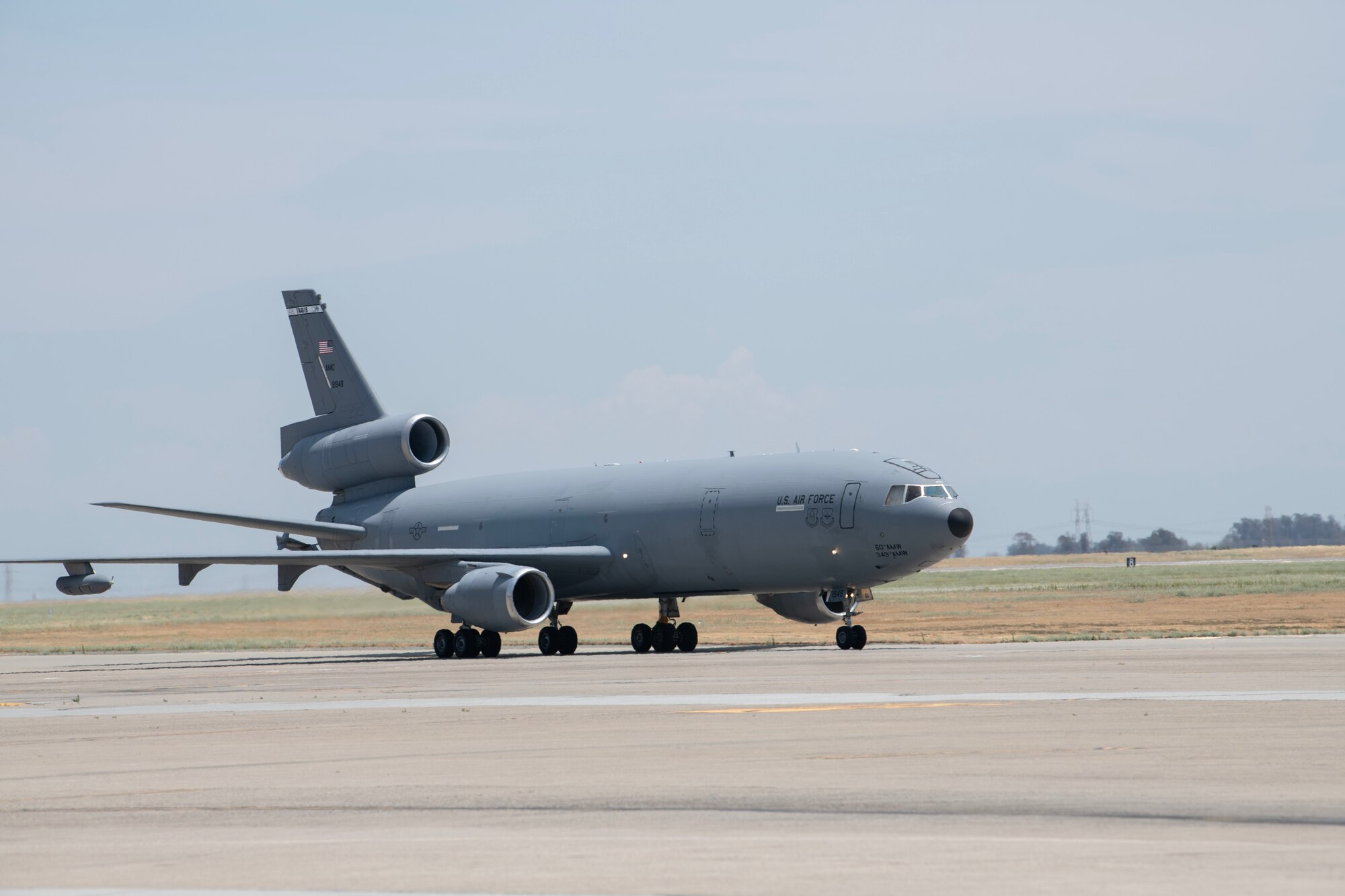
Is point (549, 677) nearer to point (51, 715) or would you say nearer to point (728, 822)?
point (51, 715)

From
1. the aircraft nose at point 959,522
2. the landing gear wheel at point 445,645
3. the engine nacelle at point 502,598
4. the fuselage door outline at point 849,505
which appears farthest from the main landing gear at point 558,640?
the aircraft nose at point 959,522

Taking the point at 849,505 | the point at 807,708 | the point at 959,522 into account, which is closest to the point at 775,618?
the point at 849,505

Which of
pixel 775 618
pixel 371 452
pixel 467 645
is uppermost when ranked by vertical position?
pixel 371 452

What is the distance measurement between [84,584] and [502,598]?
9.35 m

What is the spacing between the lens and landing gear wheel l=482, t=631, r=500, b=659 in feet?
132

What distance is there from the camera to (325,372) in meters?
50.1

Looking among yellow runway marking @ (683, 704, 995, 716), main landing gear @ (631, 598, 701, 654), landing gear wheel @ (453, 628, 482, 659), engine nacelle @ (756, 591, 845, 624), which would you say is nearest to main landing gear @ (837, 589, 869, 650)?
engine nacelle @ (756, 591, 845, 624)

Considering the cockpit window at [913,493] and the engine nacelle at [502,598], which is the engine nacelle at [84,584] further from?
the cockpit window at [913,493]

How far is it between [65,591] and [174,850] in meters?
30.2

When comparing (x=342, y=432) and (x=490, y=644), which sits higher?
(x=342, y=432)

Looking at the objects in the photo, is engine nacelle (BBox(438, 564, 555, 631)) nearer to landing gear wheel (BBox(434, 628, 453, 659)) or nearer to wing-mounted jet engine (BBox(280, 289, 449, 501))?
landing gear wheel (BBox(434, 628, 453, 659))

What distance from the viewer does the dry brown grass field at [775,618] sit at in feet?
147

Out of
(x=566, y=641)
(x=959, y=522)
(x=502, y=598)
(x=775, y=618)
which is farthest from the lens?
(x=775, y=618)

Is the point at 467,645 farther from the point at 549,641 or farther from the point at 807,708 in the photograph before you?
→ the point at 807,708
